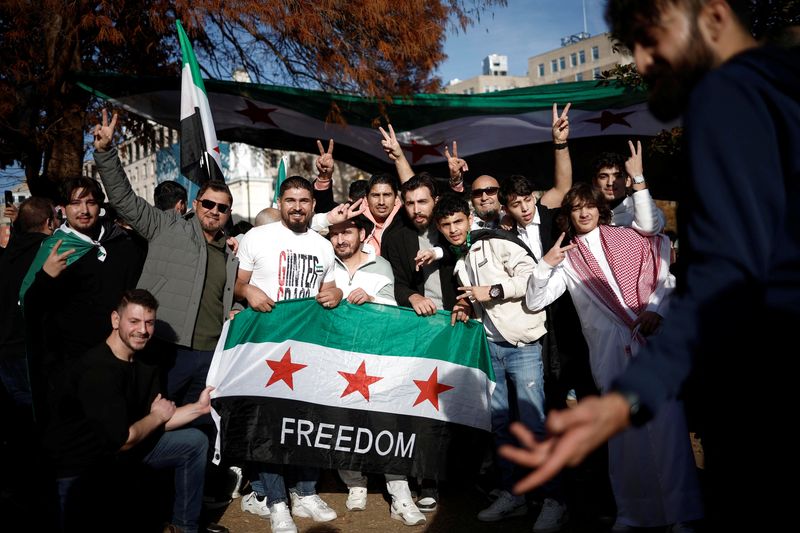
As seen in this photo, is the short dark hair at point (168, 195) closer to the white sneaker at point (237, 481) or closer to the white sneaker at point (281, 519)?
the white sneaker at point (237, 481)

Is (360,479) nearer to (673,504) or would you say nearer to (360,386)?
(360,386)

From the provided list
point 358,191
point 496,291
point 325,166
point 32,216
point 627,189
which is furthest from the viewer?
point 358,191

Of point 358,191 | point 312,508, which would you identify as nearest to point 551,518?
point 312,508

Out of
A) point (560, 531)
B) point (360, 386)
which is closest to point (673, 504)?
point (560, 531)

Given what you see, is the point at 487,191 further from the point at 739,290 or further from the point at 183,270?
the point at 739,290

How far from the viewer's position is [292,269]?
16.9ft

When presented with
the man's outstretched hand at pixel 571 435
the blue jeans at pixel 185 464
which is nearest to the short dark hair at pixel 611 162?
the blue jeans at pixel 185 464

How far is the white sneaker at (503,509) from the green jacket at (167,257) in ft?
7.48

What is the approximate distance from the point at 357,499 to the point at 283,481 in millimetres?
576

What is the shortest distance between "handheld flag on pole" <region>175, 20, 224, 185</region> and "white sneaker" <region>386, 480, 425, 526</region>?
3.11 metres

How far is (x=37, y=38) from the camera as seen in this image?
277 inches

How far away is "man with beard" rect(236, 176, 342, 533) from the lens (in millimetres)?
4965

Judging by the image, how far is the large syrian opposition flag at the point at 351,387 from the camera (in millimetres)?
4809

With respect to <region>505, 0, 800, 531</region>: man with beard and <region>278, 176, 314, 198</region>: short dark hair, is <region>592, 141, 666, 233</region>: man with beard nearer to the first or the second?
<region>278, 176, 314, 198</region>: short dark hair
